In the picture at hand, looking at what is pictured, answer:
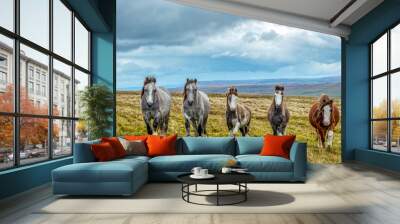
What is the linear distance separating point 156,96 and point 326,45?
605 cm

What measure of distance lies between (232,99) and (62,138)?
4.92m

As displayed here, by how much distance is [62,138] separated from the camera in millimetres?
7098

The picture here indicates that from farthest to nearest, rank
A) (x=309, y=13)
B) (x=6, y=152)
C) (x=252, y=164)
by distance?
(x=309, y=13) → (x=252, y=164) → (x=6, y=152)

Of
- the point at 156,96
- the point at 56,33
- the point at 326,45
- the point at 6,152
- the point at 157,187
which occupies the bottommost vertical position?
the point at 157,187

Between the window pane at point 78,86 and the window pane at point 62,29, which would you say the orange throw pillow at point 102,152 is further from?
the window pane at point 78,86

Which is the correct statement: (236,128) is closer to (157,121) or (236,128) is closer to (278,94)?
(278,94)

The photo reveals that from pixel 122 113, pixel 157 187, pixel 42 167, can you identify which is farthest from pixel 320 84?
pixel 42 167

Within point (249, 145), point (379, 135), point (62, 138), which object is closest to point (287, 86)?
point (379, 135)

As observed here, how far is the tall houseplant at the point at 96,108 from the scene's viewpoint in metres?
7.94

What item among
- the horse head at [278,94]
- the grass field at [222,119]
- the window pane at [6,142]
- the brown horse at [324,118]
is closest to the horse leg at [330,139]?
the brown horse at [324,118]

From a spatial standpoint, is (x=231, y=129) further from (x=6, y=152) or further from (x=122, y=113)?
(x=6, y=152)

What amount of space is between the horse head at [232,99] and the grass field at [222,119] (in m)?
0.41

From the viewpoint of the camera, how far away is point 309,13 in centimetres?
903

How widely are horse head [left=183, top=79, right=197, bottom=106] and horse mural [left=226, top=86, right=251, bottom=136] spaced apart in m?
0.94
